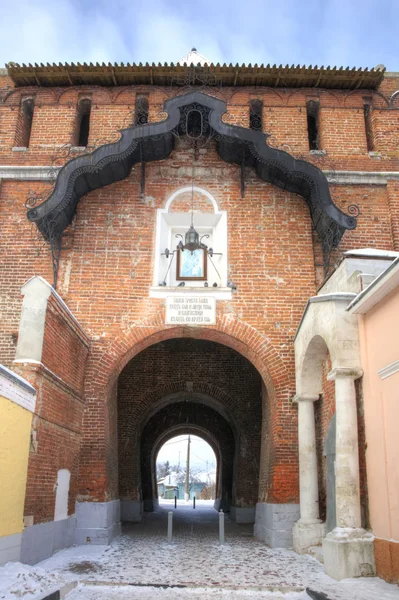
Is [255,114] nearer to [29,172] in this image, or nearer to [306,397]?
[29,172]

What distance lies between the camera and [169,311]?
36.8ft

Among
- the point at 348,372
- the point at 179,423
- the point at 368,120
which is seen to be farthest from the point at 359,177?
the point at 179,423

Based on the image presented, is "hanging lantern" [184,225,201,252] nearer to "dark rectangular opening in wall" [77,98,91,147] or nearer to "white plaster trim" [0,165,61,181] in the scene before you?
"white plaster trim" [0,165,61,181]

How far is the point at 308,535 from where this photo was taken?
30.2 ft

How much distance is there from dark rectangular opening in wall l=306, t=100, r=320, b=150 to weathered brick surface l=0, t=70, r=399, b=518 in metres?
0.20

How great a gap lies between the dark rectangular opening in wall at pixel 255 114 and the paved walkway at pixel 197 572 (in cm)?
906

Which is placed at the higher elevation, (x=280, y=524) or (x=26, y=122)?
(x=26, y=122)

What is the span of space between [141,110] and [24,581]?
1029cm

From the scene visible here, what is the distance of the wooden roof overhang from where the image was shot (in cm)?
1265

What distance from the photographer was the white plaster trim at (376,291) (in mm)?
6691

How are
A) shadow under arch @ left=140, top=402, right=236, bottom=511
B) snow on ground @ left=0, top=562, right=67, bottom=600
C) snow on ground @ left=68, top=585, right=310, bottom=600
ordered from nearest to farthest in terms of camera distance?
snow on ground @ left=0, top=562, right=67, bottom=600 < snow on ground @ left=68, top=585, right=310, bottom=600 < shadow under arch @ left=140, top=402, right=236, bottom=511

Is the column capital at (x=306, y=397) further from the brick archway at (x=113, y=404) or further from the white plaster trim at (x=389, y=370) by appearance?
the white plaster trim at (x=389, y=370)

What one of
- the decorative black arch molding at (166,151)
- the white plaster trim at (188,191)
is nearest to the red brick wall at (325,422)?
the decorative black arch molding at (166,151)

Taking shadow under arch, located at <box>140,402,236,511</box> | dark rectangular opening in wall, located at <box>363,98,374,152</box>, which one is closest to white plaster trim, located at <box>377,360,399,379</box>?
dark rectangular opening in wall, located at <box>363,98,374,152</box>
